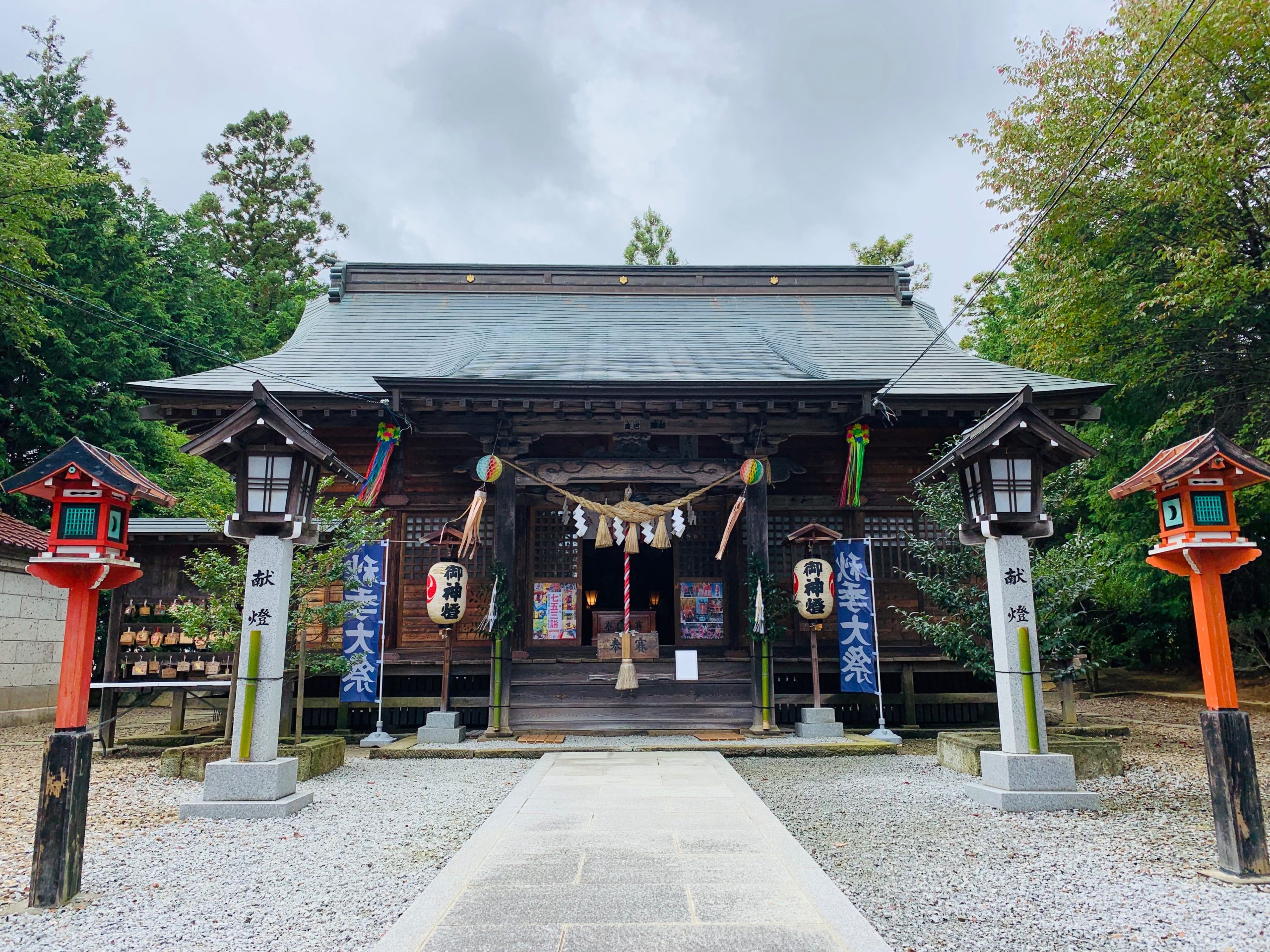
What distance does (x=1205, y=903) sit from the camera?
13.7 ft

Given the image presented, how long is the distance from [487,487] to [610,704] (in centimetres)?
358

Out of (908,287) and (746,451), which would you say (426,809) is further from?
(908,287)

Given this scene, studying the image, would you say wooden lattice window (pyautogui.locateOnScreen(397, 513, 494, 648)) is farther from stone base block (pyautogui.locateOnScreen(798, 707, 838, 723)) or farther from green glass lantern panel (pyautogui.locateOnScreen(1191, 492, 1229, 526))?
green glass lantern panel (pyautogui.locateOnScreen(1191, 492, 1229, 526))

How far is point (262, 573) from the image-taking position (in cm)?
663

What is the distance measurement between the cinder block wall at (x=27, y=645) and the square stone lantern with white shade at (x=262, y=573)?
7.43 m

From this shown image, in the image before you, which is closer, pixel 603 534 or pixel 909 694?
pixel 603 534

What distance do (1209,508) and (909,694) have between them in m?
6.62

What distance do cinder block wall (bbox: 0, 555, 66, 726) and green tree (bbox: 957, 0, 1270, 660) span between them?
1625 cm

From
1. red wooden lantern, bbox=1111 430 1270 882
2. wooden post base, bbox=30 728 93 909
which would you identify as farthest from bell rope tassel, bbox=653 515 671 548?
wooden post base, bbox=30 728 93 909

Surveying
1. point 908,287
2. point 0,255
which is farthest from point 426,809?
point 0,255

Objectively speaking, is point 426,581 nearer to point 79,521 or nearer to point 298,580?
point 298,580

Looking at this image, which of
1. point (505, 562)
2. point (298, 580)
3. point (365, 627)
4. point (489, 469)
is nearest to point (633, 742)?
point (505, 562)

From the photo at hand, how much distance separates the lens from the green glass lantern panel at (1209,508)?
5102 mm

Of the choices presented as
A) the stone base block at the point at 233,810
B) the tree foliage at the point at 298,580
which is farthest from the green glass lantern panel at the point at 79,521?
the tree foliage at the point at 298,580
